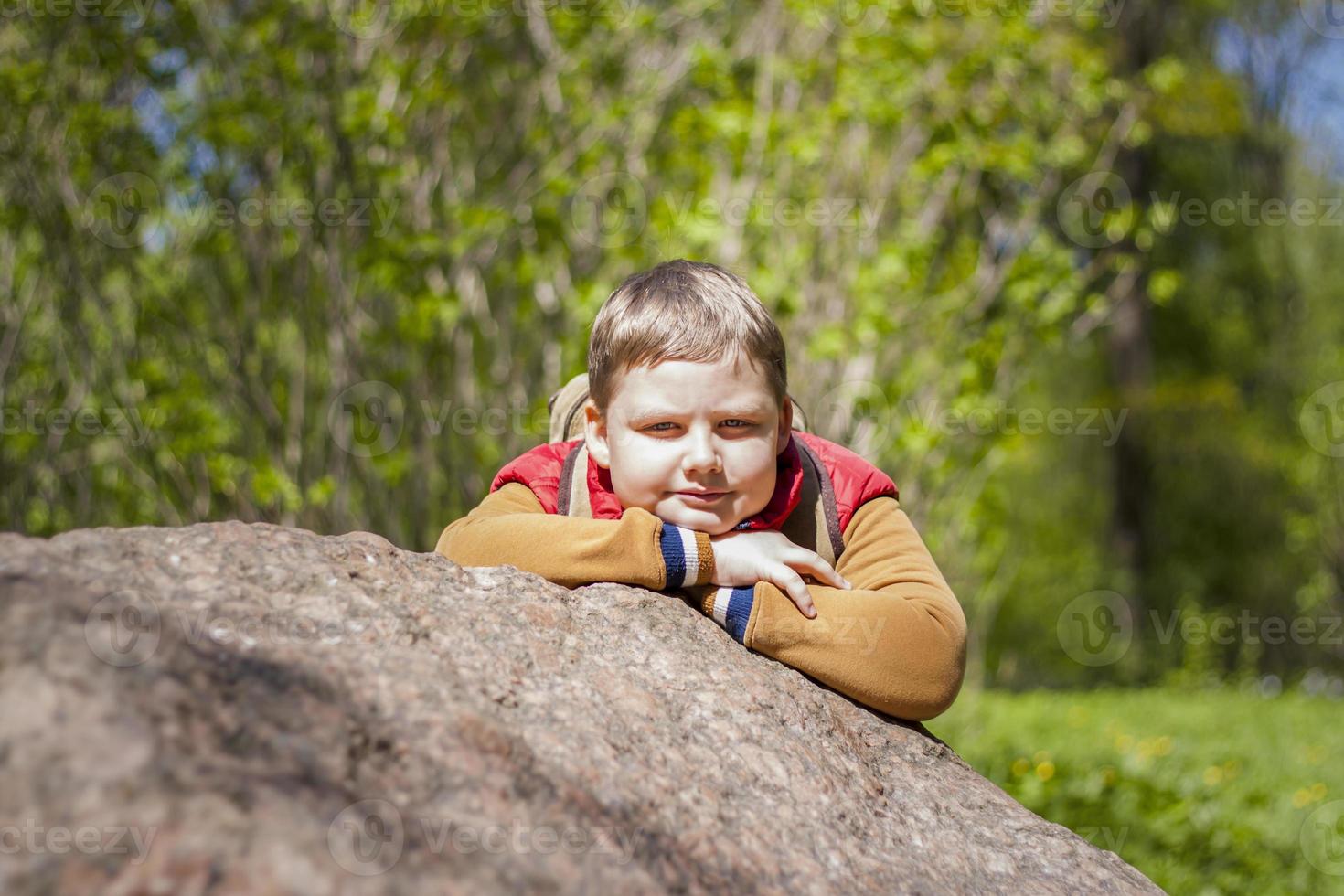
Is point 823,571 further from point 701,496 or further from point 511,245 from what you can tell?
point 511,245

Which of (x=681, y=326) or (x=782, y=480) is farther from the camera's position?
(x=782, y=480)

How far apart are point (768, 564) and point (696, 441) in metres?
0.23

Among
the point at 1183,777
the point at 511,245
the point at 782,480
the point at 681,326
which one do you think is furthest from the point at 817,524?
the point at 1183,777

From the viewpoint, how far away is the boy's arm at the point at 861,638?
6.10ft

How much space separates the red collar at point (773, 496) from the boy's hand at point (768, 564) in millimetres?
73

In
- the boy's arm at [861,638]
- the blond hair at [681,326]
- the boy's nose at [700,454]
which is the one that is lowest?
the boy's arm at [861,638]

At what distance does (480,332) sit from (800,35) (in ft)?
6.87

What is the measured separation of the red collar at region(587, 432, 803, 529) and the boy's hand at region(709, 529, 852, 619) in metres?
0.07

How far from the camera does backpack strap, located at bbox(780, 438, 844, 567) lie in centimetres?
208

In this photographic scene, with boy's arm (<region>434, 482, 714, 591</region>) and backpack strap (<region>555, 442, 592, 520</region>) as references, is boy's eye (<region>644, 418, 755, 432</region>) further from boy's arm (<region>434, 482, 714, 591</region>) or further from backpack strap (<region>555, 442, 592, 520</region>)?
backpack strap (<region>555, 442, 592, 520</region>)

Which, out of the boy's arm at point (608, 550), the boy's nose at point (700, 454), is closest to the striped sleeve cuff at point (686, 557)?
the boy's arm at point (608, 550)

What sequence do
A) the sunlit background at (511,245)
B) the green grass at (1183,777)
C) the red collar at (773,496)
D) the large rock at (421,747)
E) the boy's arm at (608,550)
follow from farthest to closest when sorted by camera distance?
the sunlit background at (511,245) < the green grass at (1183,777) < the red collar at (773,496) < the boy's arm at (608,550) < the large rock at (421,747)

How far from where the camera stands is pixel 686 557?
6.10 ft

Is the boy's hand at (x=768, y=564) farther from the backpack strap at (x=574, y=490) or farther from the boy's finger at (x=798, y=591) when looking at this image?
the backpack strap at (x=574, y=490)
